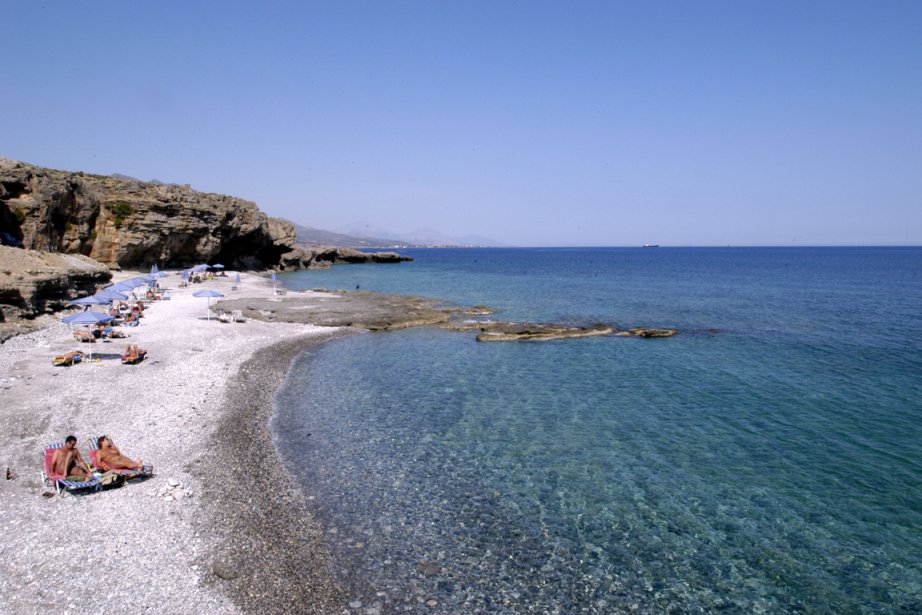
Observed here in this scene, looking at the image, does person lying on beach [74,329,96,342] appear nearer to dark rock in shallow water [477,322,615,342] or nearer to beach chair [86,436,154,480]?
beach chair [86,436,154,480]

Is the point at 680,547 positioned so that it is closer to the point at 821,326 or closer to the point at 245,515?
the point at 245,515

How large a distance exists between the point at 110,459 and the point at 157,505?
195cm

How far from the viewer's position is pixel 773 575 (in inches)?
412

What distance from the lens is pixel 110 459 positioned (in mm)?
12461

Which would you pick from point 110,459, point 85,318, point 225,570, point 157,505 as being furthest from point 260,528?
point 85,318

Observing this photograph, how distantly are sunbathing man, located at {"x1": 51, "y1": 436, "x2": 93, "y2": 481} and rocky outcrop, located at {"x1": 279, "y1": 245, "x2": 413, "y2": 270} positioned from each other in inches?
3443

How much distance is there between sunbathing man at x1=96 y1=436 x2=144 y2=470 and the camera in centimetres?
1243

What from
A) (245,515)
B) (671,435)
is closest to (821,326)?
(671,435)

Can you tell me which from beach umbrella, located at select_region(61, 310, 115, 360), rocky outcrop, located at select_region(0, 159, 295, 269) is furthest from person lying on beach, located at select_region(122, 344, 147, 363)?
rocky outcrop, located at select_region(0, 159, 295, 269)

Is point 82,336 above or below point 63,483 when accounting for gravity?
above

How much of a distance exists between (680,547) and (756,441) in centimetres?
754

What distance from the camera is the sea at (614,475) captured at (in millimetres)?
10125

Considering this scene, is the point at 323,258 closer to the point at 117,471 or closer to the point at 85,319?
the point at 85,319

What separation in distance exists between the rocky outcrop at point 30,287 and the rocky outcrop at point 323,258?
63.5m
